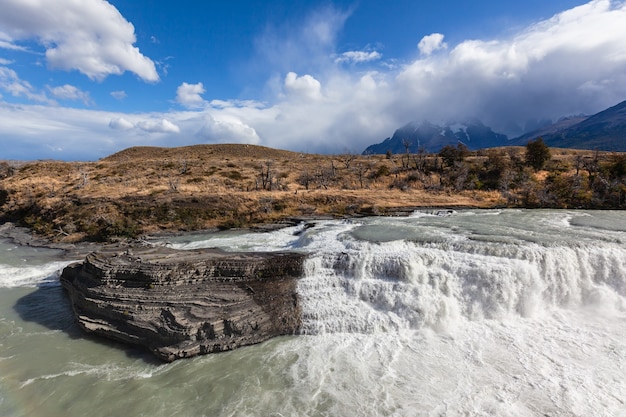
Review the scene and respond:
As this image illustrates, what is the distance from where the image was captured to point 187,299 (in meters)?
14.0

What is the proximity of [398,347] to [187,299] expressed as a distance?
883 cm

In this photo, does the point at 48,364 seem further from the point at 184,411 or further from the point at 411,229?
the point at 411,229

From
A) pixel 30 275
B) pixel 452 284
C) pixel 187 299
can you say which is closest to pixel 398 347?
pixel 452 284

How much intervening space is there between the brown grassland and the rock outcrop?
1506 cm

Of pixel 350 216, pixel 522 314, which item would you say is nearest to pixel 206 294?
pixel 522 314

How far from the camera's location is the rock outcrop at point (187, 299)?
13.0 metres

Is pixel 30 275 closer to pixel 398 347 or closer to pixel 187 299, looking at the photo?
pixel 187 299

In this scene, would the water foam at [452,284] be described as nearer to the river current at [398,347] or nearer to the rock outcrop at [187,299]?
the river current at [398,347]

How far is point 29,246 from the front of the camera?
2741 centimetres

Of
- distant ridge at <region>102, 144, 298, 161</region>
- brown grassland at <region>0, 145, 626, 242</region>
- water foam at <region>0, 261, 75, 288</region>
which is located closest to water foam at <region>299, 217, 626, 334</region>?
water foam at <region>0, 261, 75, 288</region>

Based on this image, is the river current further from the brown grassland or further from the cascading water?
the brown grassland

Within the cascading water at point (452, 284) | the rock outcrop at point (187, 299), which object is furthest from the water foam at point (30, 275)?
the cascading water at point (452, 284)

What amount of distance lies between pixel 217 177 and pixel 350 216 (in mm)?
26032

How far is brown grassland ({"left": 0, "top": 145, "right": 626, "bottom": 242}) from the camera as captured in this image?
31938 millimetres
